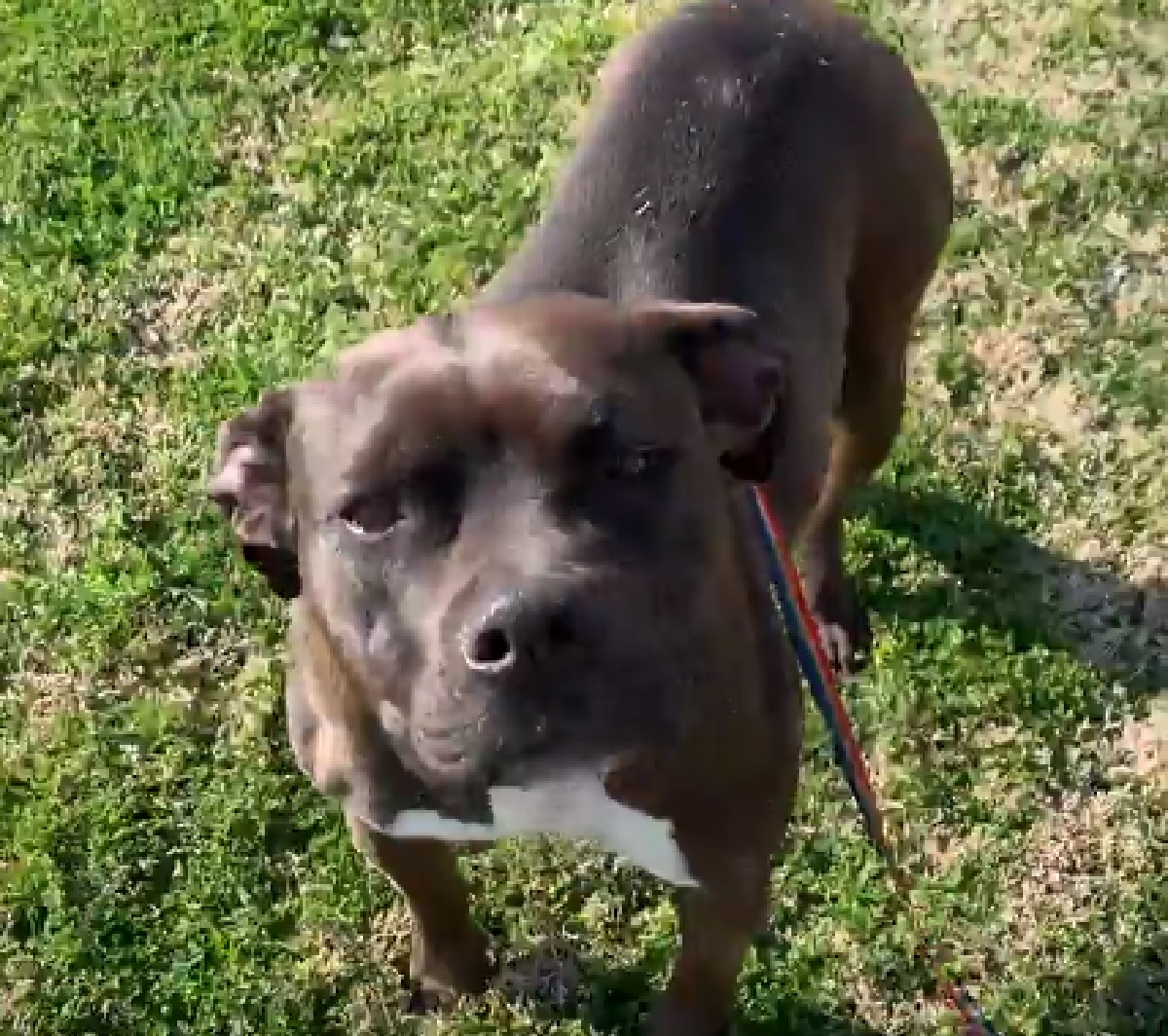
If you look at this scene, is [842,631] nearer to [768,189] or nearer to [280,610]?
[768,189]

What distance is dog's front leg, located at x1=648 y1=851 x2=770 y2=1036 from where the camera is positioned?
3.40 metres

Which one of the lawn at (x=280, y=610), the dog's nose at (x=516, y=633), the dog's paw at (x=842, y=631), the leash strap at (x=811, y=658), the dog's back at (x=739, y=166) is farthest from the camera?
the dog's paw at (x=842, y=631)

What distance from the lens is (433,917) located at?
3.92 meters

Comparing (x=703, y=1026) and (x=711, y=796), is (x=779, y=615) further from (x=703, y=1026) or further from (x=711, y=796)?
(x=703, y=1026)

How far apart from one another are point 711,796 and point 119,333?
303cm

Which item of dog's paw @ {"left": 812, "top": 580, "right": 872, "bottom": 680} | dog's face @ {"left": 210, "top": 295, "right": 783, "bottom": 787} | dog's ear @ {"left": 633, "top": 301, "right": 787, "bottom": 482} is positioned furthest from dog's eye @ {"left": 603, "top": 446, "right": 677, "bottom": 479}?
dog's paw @ {"left": 812, "top": 580, "right": 872, "bottom": 680}

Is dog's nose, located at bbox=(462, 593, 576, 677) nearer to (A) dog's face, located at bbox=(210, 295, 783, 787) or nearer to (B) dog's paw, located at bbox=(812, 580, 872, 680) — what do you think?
(A) dog's face, located at bbox=(210, 295, 783, 787)

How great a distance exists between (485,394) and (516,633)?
45 cm

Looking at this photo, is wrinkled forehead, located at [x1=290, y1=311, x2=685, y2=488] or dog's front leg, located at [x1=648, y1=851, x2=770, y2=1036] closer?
wrinkled forehead, located at [x1=290, y1=311, x2=685, y2=488]

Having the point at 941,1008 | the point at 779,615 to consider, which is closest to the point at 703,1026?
the point at 941,1008

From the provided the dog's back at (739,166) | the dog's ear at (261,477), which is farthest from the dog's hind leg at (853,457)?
the dog's ear at (261,477)

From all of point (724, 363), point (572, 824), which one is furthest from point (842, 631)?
point (724, 363)

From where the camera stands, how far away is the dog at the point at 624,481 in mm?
2557

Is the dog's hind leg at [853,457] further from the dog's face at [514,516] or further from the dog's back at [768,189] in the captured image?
the dog's face at [514,516]
